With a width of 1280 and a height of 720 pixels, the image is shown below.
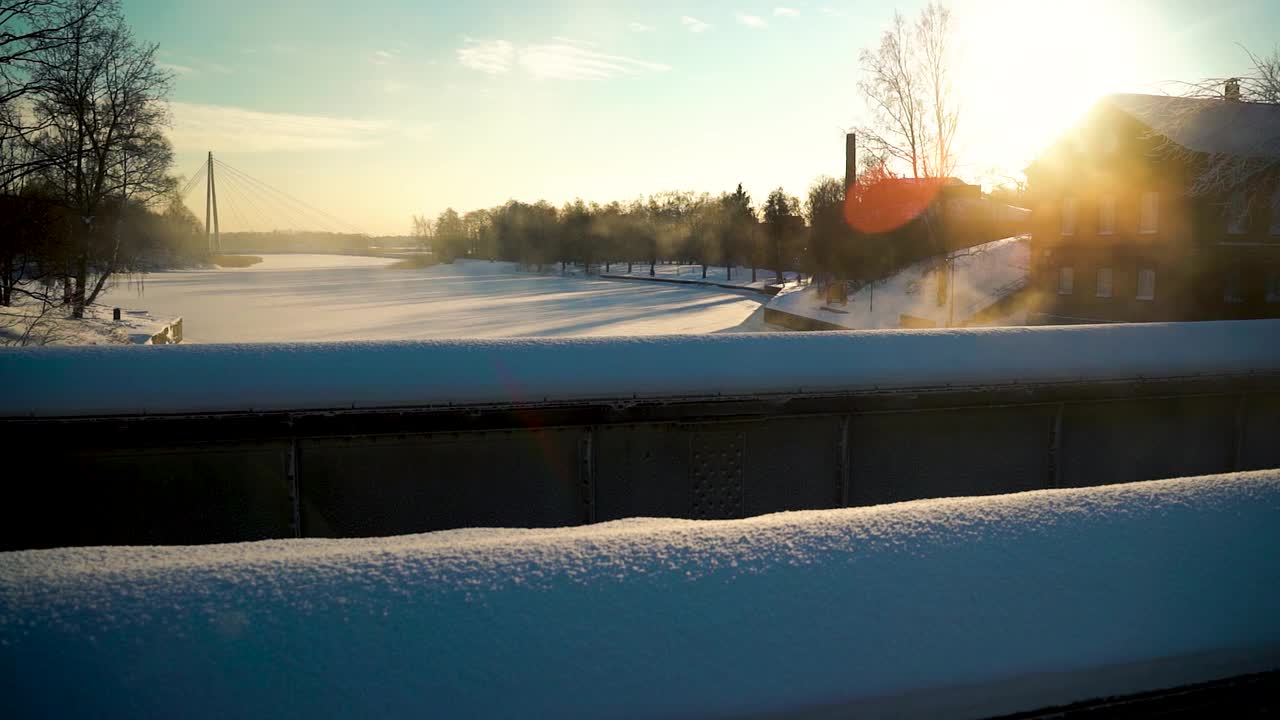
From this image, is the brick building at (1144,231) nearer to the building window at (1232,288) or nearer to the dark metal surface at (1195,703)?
the building window at (1232,288)

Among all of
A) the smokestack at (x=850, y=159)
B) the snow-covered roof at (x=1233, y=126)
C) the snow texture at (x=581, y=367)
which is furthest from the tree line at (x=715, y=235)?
the snow texture at (x=581, y=367)

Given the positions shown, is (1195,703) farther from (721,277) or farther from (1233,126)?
(721,277)

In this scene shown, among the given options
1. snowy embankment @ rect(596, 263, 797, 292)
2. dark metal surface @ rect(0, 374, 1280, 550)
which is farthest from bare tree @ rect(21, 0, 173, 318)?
snowy embankment @ rect(596, 263, 797, 292)

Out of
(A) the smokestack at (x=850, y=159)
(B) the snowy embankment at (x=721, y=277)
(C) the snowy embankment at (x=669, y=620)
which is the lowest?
(C) the snowy embankment at (x=669, y=620)

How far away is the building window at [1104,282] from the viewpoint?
100 ft

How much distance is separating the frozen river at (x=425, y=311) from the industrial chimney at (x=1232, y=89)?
1842 cm

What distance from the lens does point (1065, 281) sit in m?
32.8

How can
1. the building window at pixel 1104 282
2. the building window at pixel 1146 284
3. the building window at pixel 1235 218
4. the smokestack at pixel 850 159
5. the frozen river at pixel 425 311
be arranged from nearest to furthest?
the building window at pixel 1235 218 < the building window at pixel 1146 284 < the building window at pixel 1104 282 < the frozen river at pixel 425 311 < the smokestack at pixel 850 159

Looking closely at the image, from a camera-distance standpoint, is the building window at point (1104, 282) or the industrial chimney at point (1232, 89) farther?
the building window at point (1104, 282)

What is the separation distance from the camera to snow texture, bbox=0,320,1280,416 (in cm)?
585

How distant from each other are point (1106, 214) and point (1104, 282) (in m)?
2.72

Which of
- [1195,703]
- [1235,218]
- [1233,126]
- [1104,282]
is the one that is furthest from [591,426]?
[1104,282]

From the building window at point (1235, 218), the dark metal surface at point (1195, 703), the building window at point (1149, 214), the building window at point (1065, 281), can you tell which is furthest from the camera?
the building window at point (1065, 281)

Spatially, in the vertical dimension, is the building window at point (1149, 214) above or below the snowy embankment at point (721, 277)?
above
